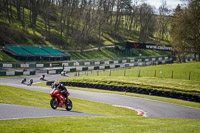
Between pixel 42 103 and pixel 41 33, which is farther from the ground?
pixel 41 33

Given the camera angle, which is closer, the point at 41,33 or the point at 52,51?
the point at 52,51

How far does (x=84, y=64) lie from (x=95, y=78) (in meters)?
22.3

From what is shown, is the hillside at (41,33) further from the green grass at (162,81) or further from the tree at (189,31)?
the green grass at (162,81)

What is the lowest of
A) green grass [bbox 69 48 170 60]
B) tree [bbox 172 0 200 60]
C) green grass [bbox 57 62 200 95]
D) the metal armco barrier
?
the metal armco barrier

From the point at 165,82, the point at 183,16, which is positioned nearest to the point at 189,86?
the point at 165,82

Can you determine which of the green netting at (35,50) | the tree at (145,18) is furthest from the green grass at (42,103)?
the tree at (145,18)

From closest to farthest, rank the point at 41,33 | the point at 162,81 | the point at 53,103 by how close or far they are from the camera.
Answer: the point at 53,103 → the point at 162,81 → the point at 41,33

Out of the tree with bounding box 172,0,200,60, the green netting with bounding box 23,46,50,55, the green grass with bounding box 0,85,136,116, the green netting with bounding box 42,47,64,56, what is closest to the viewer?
the green grass with bounding box 0,85,136,116

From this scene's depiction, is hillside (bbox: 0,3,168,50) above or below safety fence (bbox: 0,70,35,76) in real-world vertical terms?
above

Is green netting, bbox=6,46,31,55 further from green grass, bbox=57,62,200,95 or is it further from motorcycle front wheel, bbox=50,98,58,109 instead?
motorcycle front wheel, bbox=50,98,58,109

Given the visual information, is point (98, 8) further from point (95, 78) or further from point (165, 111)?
point (165, 111)

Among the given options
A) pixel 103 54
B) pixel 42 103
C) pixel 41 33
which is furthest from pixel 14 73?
pixel 103 54

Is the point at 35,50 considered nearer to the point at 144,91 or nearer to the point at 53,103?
the point at 144,91

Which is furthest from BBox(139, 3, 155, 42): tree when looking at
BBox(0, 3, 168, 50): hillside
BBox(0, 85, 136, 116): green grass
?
BBox(0, 85, 136, 116): green grass
